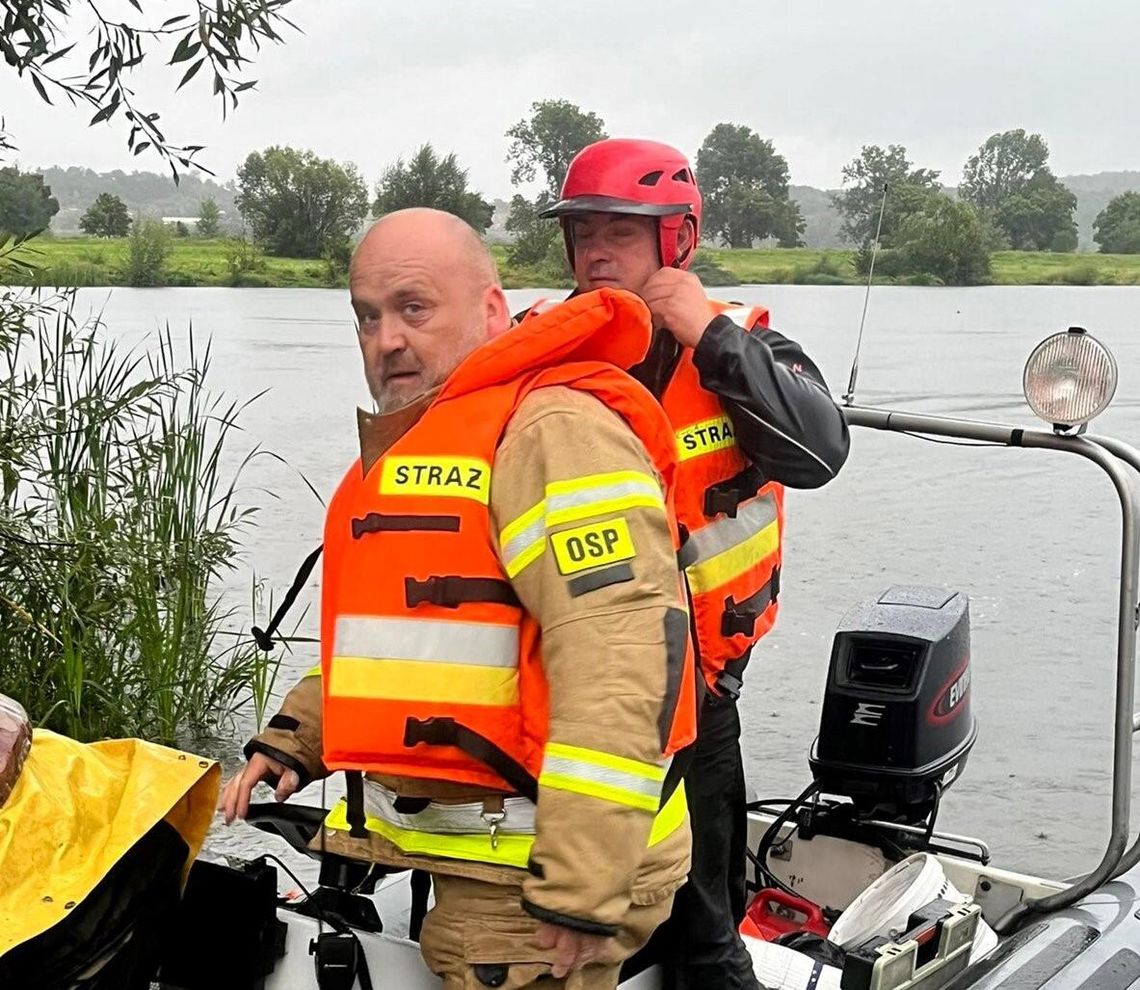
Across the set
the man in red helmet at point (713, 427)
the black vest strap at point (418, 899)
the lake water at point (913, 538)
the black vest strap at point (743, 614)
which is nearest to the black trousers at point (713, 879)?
the man in red helmet at point (713, 427)

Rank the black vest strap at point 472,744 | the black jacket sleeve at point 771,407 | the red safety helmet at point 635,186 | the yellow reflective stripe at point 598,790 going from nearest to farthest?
the yellow reflective stripe at point 598,790
the black vest strap at point 472,744
the black jacket sleeve at point 771,407
the red safety helmet at point 635,186

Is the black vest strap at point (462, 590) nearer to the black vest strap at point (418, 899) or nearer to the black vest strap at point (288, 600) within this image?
the black vest strap at point (288, 600)

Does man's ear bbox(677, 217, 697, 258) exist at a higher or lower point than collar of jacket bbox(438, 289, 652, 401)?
higher

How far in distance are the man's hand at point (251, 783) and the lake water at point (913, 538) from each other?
5.72 feet

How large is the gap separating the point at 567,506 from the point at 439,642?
199mm

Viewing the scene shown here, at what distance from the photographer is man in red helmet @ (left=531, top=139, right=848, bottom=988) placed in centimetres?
215

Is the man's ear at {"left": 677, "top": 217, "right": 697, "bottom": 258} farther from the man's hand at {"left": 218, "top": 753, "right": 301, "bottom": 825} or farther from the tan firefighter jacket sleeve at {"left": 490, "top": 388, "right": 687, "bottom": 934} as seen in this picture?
the man's hand at {"left": 218, "top": 753, "right": 301, "bottom": 825}

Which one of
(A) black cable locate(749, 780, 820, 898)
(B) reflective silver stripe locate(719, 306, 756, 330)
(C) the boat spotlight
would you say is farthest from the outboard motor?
(B) reflective silver stripe locate(719, 306, 756, 330)

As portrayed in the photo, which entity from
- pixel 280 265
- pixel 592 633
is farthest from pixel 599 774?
pixel 280 265

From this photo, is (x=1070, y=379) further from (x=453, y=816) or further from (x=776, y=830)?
(x=453, y=816)

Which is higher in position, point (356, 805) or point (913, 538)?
point (356, 805)

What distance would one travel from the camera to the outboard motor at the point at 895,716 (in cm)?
285

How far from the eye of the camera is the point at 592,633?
1.42m

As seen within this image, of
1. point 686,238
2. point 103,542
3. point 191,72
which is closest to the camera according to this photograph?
point 686,238
